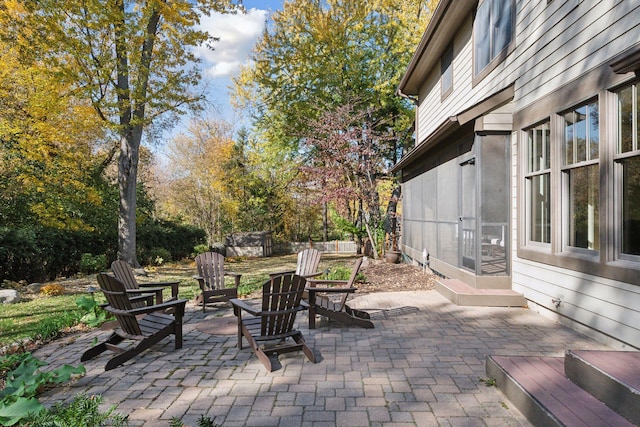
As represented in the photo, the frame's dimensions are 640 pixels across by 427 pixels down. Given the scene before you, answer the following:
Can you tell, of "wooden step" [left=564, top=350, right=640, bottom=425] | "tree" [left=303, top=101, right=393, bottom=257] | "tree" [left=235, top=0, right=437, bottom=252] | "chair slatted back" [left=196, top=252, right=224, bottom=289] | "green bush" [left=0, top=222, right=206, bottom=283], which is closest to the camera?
"wooden step" [left=564, top=350, right=640, bottom=425]

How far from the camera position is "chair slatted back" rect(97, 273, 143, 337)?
13.8 feet

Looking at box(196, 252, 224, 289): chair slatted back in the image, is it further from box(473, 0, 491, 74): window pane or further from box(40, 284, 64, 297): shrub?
box(473, 0, 491, 74): window pane

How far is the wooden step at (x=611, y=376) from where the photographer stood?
2436mm

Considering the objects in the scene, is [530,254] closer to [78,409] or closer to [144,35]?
[78,409]

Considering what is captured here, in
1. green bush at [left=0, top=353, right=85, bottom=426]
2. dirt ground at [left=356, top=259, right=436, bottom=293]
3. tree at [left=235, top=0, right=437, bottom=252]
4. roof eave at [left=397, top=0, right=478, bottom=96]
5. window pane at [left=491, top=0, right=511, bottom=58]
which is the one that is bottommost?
dirt ground at [left=356, top=259, right=436, bottom=293]

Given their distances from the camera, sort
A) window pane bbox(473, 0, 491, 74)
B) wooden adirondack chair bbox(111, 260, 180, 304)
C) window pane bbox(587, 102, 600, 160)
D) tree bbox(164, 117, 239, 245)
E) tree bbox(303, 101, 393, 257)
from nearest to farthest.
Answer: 1. window pane bbox(587, 102, 600, 160)
2. wooden adirondack chair bbox(111, 260, 180, 304)
3. window pane bbox(473, 0, 491, 74)
4. tree bbox(303, 101, 393, 257)
5. tree bbox(164, 117, 239, 245)

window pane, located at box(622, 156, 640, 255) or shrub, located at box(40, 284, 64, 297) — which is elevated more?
window pane, located at box(622, 156, 640, 255)

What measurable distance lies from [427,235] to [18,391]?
874cm

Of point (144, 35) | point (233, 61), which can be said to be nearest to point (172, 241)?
point (144, 35)

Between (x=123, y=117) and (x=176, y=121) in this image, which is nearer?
(x=123, y=117)

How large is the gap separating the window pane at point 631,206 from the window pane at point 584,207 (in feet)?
1.36

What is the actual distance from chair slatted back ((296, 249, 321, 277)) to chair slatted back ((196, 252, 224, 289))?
4.78 feet

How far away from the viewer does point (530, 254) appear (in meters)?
5.80

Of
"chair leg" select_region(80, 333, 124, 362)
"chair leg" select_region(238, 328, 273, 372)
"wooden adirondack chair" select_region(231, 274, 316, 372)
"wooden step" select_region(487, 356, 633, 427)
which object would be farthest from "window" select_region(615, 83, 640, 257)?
"chair leg" select_region(80, 333, 124, 362)
